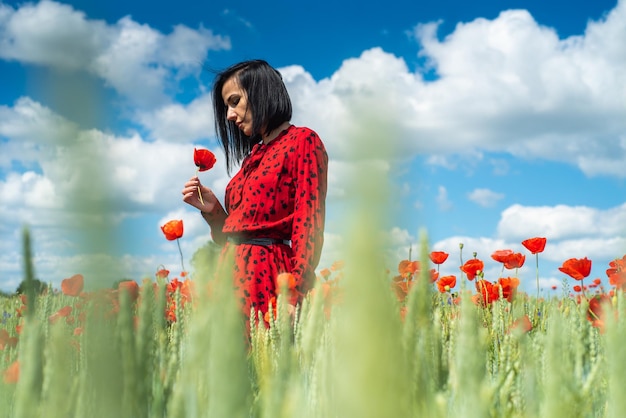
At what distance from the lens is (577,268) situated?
9.80 feet

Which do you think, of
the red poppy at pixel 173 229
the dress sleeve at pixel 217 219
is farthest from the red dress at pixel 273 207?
the red poppy at pixel 173 229

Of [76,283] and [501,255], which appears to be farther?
[501,255]

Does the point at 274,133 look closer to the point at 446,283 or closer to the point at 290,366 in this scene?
the point at 446,283

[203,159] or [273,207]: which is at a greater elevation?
[203,159]

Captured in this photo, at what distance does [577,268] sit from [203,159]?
6.38 ft

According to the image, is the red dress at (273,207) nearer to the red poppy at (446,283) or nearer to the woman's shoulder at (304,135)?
the woman's shoulder at (304,135)

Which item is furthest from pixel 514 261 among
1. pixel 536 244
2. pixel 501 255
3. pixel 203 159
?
pixel 203 159

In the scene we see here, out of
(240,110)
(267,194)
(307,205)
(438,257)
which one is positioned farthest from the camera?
(438,257)

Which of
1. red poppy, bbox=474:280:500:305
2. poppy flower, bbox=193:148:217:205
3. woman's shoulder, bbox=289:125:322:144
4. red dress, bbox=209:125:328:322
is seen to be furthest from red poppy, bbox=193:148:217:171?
red poppy, bbox=474:280:500:305

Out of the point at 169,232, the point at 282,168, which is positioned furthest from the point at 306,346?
the point at 169,232

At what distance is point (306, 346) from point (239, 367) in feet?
1.36

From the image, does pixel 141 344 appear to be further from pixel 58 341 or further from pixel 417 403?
pixel 417 403

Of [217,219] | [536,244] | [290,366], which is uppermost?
[217,219]

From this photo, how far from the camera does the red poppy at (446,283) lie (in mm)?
3150
